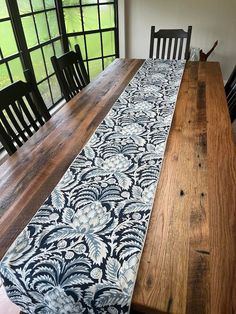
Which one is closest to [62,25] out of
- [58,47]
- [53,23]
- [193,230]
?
[53,23]

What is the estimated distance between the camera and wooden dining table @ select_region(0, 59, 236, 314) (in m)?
0.58

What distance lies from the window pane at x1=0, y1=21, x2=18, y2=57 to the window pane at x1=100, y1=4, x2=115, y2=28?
1403 millimetres

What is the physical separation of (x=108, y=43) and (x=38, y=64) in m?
1.22

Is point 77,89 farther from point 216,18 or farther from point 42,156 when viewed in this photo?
point 216,18

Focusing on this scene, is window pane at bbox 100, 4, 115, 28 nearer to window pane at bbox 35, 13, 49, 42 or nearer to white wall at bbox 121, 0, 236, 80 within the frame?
white wall at bbox 121, 0, 236, 80

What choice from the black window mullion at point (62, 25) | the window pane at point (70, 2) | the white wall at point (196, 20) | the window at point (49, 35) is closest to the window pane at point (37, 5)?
the window at point (49, 35)

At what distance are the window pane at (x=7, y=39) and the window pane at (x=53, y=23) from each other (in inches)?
26.0

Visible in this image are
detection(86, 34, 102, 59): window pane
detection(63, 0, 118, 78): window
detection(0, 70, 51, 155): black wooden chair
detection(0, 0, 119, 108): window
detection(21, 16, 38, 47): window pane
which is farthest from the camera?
detection(86, 34, 102, 59): window pane

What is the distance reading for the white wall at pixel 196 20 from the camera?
10.2 ft

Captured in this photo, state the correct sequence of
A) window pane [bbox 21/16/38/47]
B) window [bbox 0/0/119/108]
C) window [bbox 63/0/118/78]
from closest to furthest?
window [bbox 0/0/119/108] → window pane [bbox 21/16/38/47] → window [bbox 63/0/118/78]

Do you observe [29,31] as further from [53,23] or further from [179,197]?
[179,197]

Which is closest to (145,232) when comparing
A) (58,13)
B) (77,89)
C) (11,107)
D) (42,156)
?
(42,156)

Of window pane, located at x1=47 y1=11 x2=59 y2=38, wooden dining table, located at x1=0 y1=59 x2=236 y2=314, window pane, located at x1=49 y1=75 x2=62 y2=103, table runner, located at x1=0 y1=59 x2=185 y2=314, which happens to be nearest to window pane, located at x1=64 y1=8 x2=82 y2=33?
window pane, located at x1=47 y1=11 x2=59 y2=38

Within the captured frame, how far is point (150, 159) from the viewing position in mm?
996
